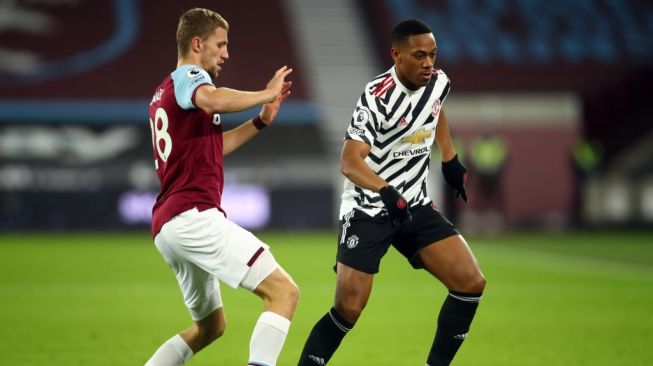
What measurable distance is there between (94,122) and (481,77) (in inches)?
343

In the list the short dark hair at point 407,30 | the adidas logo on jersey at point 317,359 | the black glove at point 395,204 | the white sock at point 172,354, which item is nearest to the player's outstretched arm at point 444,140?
the short dark hair at point 407,30

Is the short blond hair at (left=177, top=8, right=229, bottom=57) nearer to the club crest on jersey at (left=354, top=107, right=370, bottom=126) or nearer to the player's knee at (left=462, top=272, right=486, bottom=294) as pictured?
the club crest on jersey at (left=354, top=107, right=370, bottom=126)

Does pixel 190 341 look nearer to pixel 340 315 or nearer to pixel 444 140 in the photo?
pixel 340 315

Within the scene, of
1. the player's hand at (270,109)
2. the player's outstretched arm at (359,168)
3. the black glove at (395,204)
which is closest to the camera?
the black glove at (395,204)

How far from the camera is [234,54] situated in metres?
24.5

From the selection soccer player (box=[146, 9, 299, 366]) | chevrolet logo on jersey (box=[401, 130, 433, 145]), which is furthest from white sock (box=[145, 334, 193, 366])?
chevrolet logo on jersey (box=[401, 130, 433, 145])

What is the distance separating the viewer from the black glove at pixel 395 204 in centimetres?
573

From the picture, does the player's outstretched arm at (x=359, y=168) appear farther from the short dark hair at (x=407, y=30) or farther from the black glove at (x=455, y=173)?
the black glove at (x=455, y=173)

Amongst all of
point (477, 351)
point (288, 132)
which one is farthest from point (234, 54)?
point (477, 351)

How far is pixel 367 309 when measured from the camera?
10.6 metres

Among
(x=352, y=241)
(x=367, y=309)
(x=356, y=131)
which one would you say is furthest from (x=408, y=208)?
(x=367, y=309)

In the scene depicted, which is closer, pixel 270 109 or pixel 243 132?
pixel 270 109

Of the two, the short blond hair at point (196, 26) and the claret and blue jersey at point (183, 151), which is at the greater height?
the short blond hair at point (196, 26)

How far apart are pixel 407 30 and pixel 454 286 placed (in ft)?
4.88
